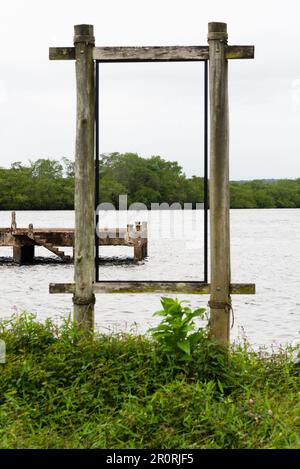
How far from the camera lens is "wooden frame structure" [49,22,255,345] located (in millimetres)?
8172

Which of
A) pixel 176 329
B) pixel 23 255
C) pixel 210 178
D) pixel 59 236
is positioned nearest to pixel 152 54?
pixel 210 178

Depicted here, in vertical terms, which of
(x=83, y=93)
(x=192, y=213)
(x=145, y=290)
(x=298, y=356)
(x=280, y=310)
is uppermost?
(x=83, y=93)

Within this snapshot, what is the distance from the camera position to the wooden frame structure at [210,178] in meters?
8.17

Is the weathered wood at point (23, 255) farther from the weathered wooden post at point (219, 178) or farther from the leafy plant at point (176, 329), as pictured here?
→ the leafy plant at point (176, 329)

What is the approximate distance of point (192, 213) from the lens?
1048 centimetres

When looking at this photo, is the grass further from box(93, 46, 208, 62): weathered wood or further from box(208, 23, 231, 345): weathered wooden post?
box(93, 46, 208, 62): weathered wood

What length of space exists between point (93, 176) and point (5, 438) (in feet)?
10.5

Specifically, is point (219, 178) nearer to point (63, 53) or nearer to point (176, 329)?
point (176, 329)

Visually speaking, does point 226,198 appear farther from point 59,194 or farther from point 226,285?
point 59,194

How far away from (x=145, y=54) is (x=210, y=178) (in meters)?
1.53

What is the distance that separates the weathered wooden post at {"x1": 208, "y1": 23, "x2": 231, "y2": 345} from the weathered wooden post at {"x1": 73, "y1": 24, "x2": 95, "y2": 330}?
1.30 m

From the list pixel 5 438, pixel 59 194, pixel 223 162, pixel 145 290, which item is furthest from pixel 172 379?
pixel 59 194

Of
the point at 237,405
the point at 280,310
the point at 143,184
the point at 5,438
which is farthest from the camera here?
the point at 280,310

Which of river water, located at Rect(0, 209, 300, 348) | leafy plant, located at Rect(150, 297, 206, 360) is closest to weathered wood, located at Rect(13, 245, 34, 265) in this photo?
river water, located at Rect(0, 209, 300, 348)
